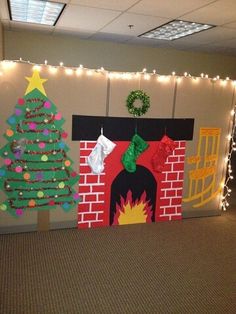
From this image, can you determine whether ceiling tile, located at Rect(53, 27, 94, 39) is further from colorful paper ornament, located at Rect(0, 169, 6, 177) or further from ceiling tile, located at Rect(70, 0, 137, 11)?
colorful paper ornament, located at Rect(0, 169, 6, 177)

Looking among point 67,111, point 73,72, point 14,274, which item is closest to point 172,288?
point 14,274

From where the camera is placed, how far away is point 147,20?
13.0 ft

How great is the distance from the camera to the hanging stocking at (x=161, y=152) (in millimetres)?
4191

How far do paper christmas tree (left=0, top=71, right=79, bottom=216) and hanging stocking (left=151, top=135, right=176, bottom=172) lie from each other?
110 centimetres

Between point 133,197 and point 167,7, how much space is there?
2369 mm

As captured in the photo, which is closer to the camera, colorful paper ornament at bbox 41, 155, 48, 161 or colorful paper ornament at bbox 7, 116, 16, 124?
colorful paper ornament at bbox 7, 116, 16, 124

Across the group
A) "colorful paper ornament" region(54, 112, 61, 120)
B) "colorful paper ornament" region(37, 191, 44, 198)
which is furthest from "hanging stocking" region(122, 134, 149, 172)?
"colorful paper ornament" region(37, 191, 44, 198)

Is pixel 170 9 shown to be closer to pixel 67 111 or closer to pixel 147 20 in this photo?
pixel 147 20

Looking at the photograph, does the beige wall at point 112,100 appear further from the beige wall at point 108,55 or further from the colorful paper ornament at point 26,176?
the beige wall at point 108,55

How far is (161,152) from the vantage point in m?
4.21

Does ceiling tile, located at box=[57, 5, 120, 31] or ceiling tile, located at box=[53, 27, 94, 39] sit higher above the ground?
ceiling tile, located at box=[53, 27, 94, 39]

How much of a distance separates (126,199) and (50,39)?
128 inches

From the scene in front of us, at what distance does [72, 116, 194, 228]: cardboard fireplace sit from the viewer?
12.8 feet

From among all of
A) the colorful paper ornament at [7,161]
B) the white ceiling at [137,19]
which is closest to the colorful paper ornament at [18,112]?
the colorful paper ornament at [7,161]
